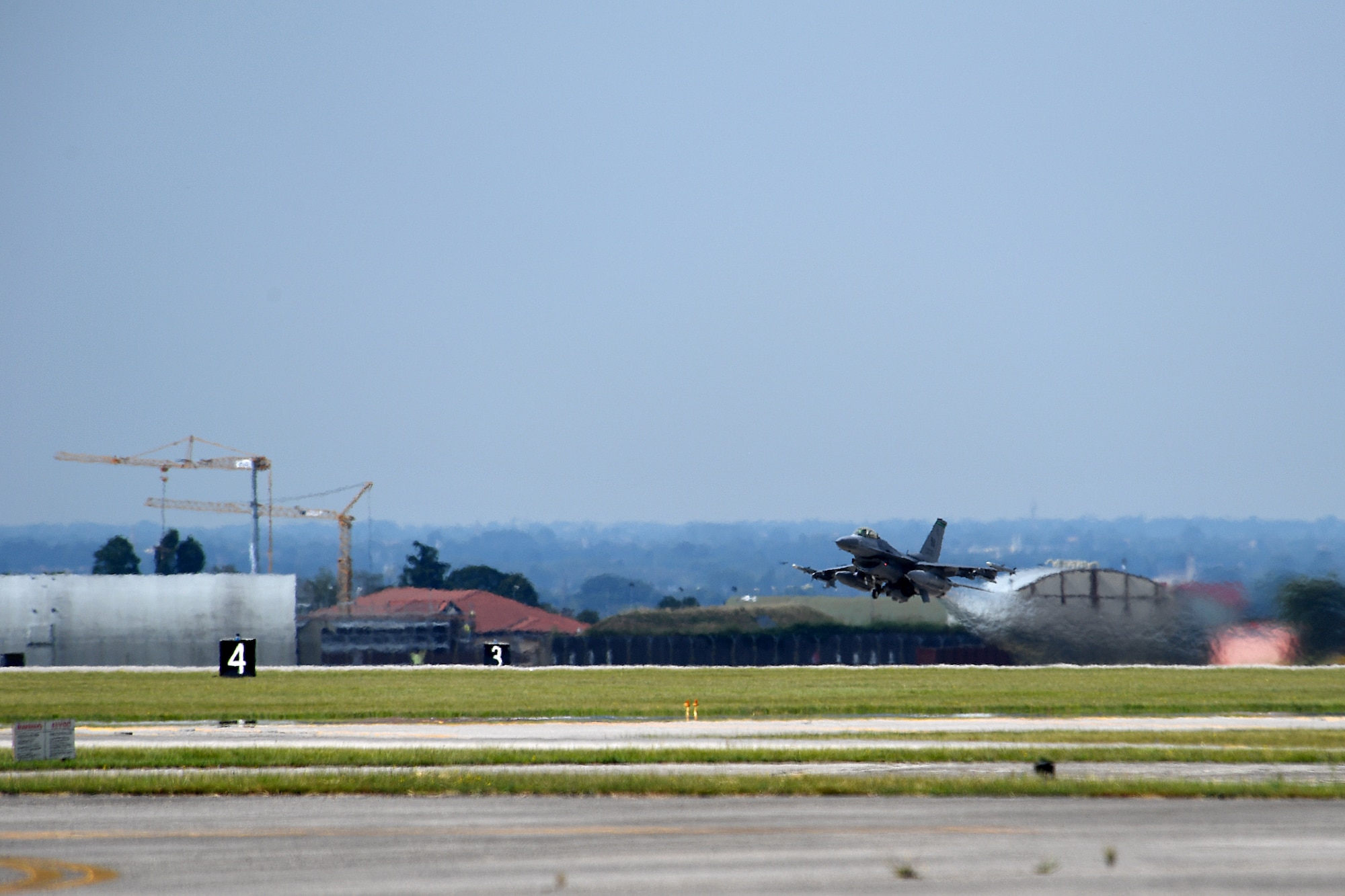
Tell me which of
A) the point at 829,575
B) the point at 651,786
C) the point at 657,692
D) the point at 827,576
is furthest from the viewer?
the point at 827,576

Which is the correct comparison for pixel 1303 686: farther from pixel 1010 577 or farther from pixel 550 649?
pixel 550 649

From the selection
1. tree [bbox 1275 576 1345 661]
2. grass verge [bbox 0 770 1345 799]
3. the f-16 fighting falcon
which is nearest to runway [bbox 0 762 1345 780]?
grass verge [bbox 0 770 1345 799]

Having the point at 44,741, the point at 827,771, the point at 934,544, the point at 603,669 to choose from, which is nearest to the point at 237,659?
the point at 603,669

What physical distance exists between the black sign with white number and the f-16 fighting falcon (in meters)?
33.0

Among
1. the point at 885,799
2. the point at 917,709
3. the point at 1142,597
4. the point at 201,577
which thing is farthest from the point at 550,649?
the point at 885,799

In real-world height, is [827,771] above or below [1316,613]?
above

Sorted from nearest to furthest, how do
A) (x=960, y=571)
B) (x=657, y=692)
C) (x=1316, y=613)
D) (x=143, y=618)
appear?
1. (x=657, y=692)
2. (x=960, y=571)
3. (x=1316, y=613)
4. (x=143, y=618)

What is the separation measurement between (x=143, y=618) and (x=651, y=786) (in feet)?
290

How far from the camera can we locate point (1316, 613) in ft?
254

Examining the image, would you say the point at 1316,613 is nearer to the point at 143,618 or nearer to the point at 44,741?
the point at 44,741

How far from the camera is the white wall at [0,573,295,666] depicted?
10419cm

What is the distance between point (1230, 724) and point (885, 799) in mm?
21660

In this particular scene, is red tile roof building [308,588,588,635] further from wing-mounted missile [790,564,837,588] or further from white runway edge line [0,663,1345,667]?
wing-mounted missile [790,564,837,588]

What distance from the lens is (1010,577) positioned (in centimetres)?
8762
